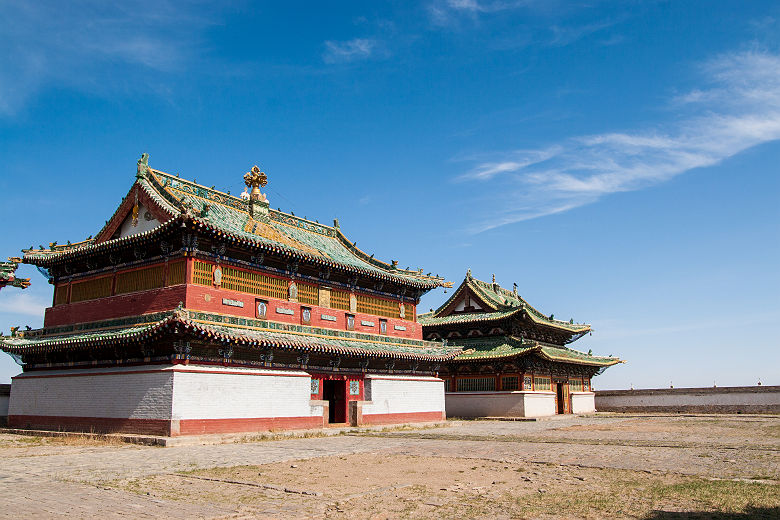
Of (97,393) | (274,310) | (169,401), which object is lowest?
(169,401)

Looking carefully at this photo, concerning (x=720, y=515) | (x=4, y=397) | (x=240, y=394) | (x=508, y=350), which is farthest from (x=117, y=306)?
(x=508, y=350)

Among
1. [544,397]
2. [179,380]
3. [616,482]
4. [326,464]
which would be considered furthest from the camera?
[544,397]

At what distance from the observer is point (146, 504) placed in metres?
10.3

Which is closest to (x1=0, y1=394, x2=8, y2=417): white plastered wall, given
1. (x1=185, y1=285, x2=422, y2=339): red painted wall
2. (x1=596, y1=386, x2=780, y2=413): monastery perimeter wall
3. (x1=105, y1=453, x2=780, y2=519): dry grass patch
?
(x1=185, y1=285, x2=422, y2=339): red painted wall

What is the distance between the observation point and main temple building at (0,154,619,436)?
24594mm

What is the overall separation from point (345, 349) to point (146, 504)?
2003cm

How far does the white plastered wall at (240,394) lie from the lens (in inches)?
940

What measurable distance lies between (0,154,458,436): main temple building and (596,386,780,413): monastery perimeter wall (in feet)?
88.4

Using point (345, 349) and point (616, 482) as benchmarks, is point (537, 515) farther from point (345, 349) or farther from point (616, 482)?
point (345, 349)

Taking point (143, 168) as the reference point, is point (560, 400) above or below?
below

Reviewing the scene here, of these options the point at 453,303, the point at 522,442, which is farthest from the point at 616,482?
the point at 453,303

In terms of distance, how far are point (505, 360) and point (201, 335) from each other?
2470 cm

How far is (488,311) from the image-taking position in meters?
48.0

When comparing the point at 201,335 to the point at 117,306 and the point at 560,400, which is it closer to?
the point at 117,306
